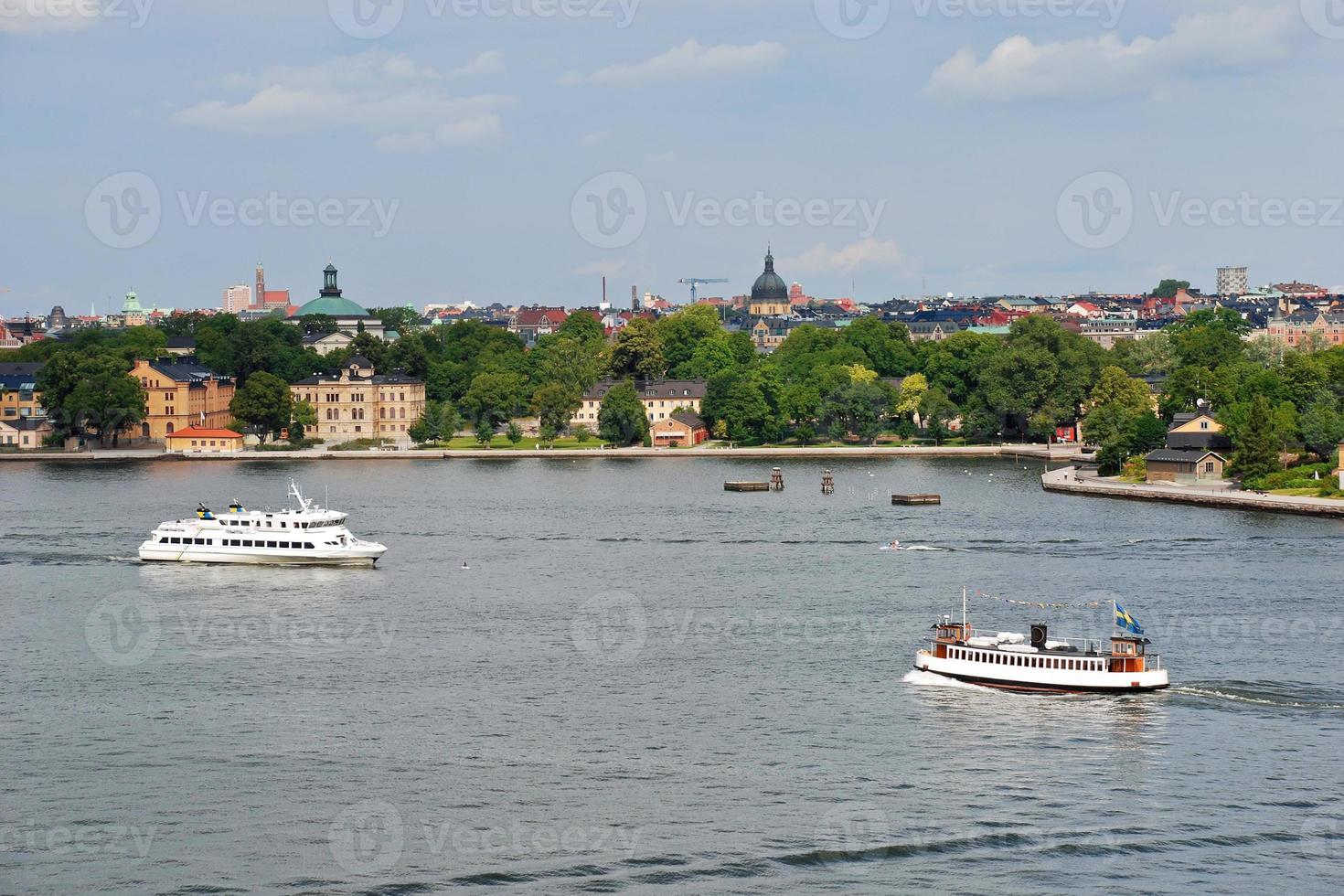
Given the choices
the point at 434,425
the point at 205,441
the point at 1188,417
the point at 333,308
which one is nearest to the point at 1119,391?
the point at 1188,417

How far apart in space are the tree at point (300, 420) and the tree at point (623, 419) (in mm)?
17727

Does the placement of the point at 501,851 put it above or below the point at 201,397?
below

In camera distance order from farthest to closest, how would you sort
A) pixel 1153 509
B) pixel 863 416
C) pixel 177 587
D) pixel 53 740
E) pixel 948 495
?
pixel 863 416 < pixel 948 495 < pixel 1153 509 < pixel 177 587 < pixel 53 740

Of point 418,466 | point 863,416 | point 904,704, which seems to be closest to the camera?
point 904,704

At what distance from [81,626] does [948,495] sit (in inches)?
1562

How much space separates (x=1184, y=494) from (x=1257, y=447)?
4194mm

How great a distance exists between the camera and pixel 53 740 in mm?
33906

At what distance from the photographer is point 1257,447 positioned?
7562cm

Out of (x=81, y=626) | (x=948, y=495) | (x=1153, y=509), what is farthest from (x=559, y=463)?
(x=81, y=626)

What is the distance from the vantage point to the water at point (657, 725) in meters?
27.9

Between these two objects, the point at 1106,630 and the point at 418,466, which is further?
the point at 418,466

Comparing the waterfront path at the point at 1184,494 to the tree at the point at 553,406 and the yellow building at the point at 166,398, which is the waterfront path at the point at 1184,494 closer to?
the tree at the point at 553,406

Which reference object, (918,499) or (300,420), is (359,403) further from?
(918,499)

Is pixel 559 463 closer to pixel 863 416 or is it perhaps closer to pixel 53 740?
pixel 863 416
